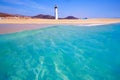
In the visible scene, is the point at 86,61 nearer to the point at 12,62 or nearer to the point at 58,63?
the point at 58,63

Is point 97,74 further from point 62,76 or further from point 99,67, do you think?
point 62,76

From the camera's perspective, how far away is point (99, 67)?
4.82 meters

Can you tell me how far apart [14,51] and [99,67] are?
3.28 metres

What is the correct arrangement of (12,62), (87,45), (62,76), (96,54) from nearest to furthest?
(62,76), (12,62), (96,54), (87,45)

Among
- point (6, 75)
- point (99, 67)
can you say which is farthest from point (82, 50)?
point (6, 75)

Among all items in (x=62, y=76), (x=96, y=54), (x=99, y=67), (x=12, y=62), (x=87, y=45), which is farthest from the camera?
(x=87, y=45)

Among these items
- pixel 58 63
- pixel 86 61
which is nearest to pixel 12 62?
pixel 58 63

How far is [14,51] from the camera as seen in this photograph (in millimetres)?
6059

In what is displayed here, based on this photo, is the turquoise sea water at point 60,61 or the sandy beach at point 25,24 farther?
the sandy beach at point 25,24

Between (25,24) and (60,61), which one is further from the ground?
(60,61)

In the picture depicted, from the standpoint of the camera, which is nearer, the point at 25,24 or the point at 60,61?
the point at 60,61

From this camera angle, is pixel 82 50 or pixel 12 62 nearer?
pixel 12 62

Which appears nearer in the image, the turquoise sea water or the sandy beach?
the turquoise sea water

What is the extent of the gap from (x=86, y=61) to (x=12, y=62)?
8.11ft
